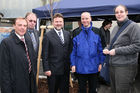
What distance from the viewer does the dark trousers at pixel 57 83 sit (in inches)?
135

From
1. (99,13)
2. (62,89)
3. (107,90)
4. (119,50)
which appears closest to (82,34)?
(119,50)

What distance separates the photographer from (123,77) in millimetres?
2775

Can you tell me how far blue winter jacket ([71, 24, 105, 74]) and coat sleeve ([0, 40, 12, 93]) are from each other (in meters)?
1.27

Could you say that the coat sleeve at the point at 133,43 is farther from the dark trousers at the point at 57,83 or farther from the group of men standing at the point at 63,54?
the dark trousers at the point at 57,83

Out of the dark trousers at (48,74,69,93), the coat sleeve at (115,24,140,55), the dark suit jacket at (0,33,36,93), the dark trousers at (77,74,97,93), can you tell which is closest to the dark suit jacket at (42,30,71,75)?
the dark trousers at (48,74,69,93)

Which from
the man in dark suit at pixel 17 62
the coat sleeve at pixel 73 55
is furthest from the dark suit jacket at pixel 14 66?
the coat sleeve at pixel 73 55

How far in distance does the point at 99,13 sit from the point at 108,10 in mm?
249

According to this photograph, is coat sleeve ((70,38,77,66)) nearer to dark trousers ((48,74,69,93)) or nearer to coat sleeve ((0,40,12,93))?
dark trousers ((48,74,69,93))

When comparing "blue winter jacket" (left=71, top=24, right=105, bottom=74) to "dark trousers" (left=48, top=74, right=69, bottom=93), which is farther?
"dark trousers" (left=48, top=74, right=69, bottom=93)

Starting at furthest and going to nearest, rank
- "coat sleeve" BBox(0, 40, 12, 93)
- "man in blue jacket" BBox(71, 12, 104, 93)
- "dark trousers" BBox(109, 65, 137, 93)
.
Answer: "man in blue jacket" BBox(71, 12, 104, 93)
"dark trousers" BBox(109, 65, 137, 93)
"coat sleeve" BBox(0, 40, 12, 93)

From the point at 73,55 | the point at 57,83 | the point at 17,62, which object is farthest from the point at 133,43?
the point at 17,62

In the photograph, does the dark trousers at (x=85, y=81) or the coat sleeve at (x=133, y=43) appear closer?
the coat sleeve at (x=133, y=43)

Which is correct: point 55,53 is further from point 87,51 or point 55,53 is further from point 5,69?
point 5,69

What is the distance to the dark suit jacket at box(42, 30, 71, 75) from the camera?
334cm
